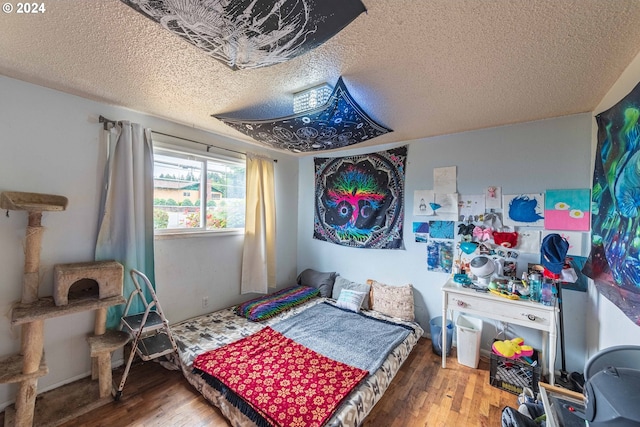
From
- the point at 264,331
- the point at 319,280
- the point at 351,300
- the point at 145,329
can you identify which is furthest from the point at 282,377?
the point at 319,280

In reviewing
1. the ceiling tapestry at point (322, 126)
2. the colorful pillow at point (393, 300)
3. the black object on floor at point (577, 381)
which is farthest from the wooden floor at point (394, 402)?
the ceiling tapestry at point (322, 126)

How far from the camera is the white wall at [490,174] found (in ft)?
6.50

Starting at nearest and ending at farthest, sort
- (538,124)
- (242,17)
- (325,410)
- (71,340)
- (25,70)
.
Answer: (242,17) < (325,410) < (25,70) < (71,340) < (538,124)

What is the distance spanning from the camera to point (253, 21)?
3.28 ft

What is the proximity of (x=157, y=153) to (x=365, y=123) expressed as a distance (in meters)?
2.00

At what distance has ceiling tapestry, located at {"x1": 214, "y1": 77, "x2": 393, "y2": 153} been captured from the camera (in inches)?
66.1

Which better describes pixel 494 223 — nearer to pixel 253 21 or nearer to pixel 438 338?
pixel 438 338

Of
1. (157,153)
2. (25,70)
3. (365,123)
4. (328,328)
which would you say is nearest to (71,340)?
(157,153)

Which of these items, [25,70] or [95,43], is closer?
[95,43]

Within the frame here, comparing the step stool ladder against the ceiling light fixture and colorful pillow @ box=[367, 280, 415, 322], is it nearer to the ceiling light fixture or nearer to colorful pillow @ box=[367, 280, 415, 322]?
the ceiling light fixture

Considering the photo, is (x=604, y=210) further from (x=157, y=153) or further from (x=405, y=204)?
(x=157, y=153)

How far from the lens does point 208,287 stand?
269cm

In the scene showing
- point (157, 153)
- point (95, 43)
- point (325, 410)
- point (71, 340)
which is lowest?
point (325, 410)

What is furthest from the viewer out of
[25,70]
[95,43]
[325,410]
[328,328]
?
[328,328]
